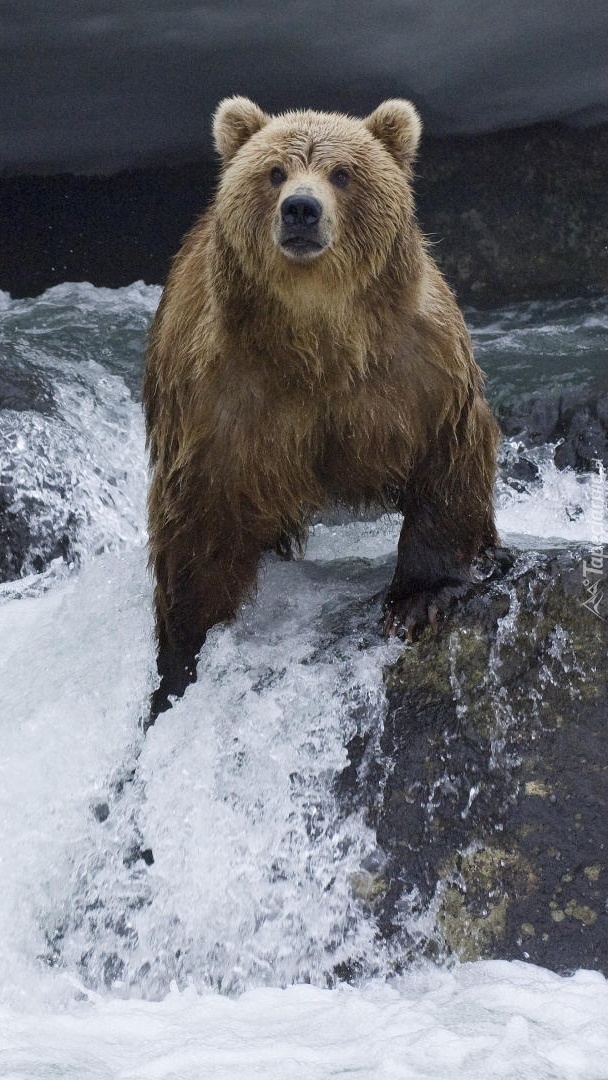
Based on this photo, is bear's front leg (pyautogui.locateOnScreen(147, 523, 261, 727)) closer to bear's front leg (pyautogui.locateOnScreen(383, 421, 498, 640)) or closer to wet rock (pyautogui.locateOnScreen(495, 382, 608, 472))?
bear's front leg (pyautogui.locateOnScreen(383, 421, 498, 640))

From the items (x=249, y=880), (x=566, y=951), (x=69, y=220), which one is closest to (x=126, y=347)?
(x=69, y=220)

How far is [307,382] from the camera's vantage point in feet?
13.7

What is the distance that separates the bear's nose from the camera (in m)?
3.78

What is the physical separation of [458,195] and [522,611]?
23.3 feet

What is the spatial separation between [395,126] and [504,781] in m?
2.21

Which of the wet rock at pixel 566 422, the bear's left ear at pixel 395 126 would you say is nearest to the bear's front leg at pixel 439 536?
the bear's left ear at pixel 395 126

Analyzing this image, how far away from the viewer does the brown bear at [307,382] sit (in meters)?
4.04

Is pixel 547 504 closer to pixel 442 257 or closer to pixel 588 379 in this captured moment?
pixel 588 379

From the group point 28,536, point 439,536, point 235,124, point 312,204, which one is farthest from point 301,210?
point 28,536

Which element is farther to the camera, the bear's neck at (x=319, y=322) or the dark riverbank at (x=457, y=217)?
the dark riverbank at (x=457, y=217)

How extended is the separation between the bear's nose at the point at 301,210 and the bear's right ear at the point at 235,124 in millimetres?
696

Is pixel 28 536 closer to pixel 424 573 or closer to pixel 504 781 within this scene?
pixel 424 573

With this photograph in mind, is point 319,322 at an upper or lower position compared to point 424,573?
upper

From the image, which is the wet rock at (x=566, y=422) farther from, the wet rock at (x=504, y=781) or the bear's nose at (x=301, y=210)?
the bear's nose at (x=301, y=210)
